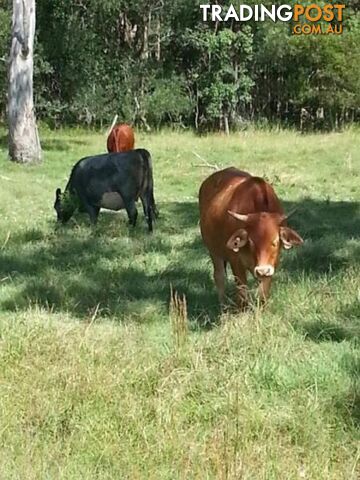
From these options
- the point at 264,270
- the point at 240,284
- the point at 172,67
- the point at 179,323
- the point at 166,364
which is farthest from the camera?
the point at 172,67

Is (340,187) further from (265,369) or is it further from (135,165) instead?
(265,369)

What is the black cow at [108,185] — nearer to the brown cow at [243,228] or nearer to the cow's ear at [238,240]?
the brown cow at [243,228]

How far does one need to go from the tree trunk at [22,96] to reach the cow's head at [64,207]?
20.2 feet

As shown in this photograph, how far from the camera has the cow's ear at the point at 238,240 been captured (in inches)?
229

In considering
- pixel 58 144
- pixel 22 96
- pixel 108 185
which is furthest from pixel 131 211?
pixel 58 144

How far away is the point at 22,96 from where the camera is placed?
1630cm

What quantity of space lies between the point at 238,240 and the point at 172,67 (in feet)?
66.7

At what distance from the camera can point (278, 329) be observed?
5.53m

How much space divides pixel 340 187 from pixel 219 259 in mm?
7161

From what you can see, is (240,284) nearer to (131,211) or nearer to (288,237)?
(288,237)

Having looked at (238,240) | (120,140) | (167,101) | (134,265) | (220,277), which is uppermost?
(238,240)

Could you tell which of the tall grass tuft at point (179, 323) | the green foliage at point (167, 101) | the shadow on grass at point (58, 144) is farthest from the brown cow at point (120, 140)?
the green foliage at point (167, 101)

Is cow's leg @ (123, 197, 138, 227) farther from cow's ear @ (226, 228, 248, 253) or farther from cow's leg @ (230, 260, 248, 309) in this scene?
cow's ear @ (226, 228, 248, 253)

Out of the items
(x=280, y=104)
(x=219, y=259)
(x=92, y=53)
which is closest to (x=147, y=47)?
(x=92, y=53)
